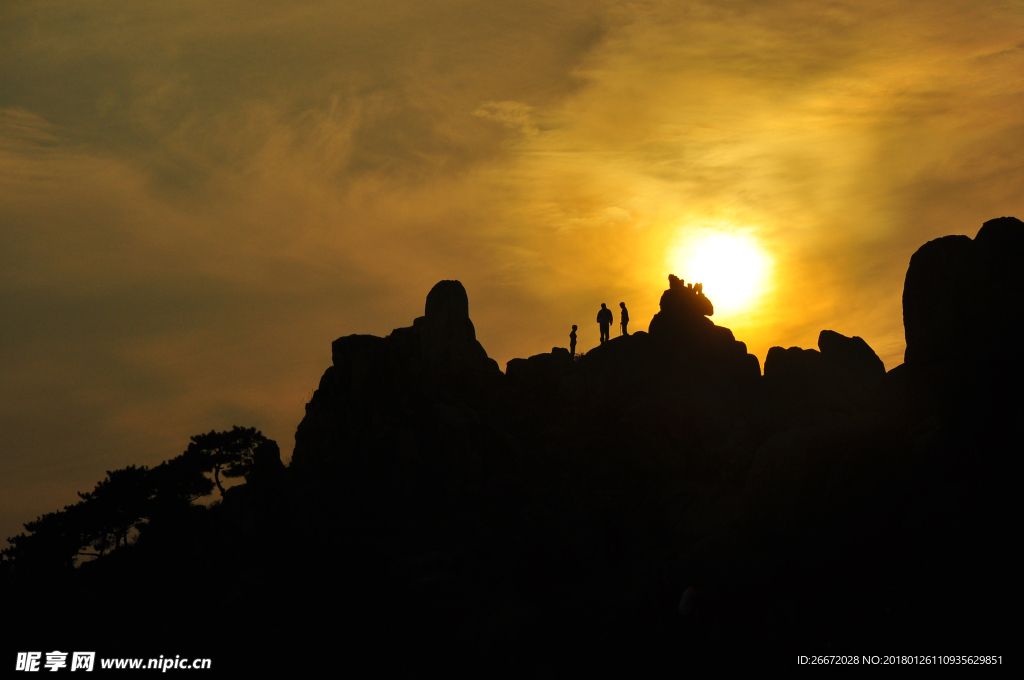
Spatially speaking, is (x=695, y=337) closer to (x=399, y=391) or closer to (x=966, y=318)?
(x=399, y=391)

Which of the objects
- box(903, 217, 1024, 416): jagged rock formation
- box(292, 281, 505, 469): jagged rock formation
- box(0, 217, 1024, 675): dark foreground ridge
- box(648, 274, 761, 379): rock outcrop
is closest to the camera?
box(0, 217, 1024, 675): dark foreground ridge

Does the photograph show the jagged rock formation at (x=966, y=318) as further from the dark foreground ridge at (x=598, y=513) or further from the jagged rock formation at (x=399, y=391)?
the jagged rock formation at (x=399, y=391)

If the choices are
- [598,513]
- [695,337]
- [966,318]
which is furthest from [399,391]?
[966,318]

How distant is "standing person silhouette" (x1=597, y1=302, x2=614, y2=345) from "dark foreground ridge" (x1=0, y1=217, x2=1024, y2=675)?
3642mm

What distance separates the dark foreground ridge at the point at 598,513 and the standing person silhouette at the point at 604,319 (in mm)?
3642

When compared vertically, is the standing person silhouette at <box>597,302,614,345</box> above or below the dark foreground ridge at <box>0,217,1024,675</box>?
above

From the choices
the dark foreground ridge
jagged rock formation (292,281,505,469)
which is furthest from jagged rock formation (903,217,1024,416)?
jagged rock formation (292,281,505,469)

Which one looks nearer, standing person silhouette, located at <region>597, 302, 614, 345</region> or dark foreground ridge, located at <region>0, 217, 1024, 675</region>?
dark foreground ridge, located at <region>0, 217, 1024, 675</region>

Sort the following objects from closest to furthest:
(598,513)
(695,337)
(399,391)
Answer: (598,513), (399,391), (695,337)

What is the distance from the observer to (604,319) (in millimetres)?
86375

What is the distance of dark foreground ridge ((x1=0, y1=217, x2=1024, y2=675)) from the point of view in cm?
3538

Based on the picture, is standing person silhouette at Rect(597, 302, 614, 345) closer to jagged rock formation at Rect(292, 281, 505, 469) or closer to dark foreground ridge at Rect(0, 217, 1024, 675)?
dark foreground ridge at Rect(0, 217, 1024, 675)

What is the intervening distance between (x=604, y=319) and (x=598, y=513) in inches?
1211

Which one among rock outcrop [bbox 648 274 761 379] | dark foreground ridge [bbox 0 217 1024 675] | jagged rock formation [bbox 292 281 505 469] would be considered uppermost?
rock outcrop [bbox 648 274 761 379]
